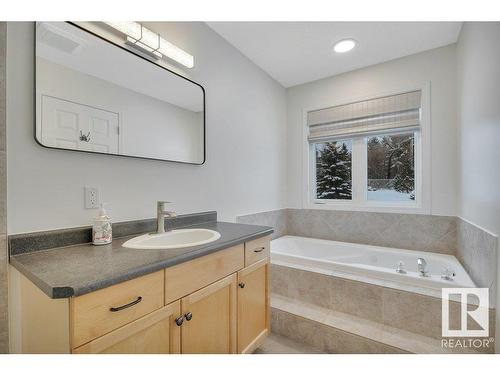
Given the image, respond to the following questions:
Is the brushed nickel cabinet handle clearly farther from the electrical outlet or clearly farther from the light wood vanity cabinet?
the electrical outlet

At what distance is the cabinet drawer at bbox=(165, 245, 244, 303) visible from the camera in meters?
0.99

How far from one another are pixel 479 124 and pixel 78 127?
2.46 metres

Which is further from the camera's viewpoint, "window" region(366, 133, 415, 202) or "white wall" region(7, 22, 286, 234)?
"window" region(366, 133, 415, 202)

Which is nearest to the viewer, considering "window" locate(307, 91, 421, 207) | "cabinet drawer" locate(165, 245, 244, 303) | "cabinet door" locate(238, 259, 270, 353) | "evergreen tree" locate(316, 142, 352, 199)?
"cabinet drawer" locate(165, 245, 244, 303)

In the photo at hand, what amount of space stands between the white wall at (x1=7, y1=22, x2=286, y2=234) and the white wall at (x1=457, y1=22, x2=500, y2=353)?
174 centimetres

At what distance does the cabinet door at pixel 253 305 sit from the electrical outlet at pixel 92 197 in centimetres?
85

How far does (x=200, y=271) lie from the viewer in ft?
3.64

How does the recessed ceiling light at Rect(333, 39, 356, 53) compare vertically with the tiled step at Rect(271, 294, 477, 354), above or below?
above

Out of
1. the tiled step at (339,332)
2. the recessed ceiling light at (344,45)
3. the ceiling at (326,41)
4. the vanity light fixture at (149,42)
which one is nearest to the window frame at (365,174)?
the ceiling at (326,41)

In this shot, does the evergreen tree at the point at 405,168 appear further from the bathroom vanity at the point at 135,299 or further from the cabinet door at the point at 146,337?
the cabinet door at the point at 146,337

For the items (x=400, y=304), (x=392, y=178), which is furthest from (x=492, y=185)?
(x=392, y=178)

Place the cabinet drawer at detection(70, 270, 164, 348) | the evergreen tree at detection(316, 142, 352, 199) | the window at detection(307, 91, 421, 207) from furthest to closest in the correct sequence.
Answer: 1. the evergreen tree at detection(316, 142, 352, 199)
2. the window at detection(307, 91, 421, 207)
3. the cabinet drawer at detection(70, 270, 164, 348)

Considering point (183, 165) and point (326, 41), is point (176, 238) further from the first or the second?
point (326, 41)

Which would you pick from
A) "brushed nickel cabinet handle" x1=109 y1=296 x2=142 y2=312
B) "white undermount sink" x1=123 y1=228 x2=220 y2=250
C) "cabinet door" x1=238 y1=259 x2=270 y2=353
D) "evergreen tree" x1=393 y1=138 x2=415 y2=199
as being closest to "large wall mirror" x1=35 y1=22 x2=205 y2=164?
"white undermount sink" x1=123 y1=228 x2=220 y2=250
